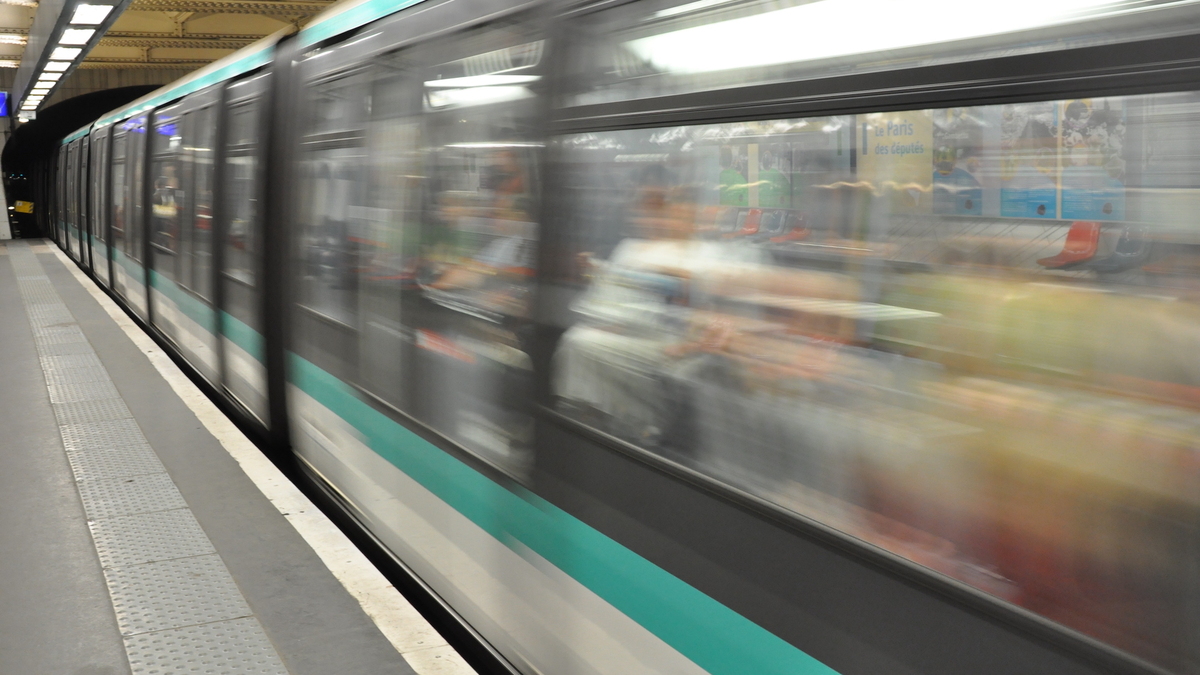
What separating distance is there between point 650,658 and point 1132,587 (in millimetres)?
1177

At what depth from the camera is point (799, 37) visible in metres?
1.76

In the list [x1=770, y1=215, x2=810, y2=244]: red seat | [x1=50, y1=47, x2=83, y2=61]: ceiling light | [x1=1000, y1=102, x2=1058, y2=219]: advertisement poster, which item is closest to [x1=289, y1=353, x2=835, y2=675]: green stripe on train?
[x1=770, y1=215, x2=810, y2=244]: red seat

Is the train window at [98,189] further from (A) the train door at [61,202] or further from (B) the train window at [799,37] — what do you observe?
(B) the train window at [799,37]

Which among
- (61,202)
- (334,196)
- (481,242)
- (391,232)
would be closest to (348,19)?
(334,196)

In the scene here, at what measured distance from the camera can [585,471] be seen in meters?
2.46

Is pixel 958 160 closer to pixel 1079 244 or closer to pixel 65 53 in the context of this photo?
pixel 1079 244

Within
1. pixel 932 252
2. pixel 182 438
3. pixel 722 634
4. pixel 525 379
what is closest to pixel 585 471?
pixel 525 379

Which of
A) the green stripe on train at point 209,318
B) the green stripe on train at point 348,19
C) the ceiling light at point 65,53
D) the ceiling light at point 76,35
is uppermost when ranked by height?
the ceiling light at point 65,53

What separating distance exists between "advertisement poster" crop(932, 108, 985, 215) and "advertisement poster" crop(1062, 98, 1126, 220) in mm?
133

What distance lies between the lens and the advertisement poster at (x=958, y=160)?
146cm

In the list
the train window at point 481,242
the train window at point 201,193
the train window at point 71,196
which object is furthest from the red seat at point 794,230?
the train window at point 71,196

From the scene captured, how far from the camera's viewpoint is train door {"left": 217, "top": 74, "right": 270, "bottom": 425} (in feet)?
18.0

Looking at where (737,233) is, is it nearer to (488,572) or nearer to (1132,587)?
(1132,587)

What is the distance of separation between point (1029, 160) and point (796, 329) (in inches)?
21.2
